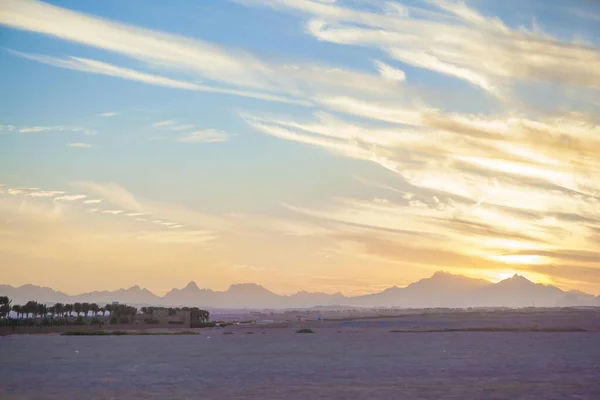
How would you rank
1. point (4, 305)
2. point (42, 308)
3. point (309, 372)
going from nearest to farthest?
1. point (309, 372)
2. point (4, 305)
3. point (42, 308)

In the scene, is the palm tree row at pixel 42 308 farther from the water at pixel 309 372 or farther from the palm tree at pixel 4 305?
the water at pixel 309 372

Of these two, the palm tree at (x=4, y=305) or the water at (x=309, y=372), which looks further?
the palm tree at (x=4, y=305)

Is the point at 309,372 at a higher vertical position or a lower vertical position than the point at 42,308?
lower

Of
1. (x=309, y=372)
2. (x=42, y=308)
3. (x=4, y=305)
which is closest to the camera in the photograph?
(x=309, y=372)

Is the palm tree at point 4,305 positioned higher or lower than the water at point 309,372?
higher

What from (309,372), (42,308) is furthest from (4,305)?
(309,372)

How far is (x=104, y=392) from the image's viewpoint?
4850 centimetres

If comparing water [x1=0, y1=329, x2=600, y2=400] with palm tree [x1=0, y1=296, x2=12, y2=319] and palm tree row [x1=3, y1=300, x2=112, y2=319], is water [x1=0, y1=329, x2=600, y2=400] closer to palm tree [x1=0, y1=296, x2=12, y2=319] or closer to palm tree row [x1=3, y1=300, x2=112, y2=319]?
palm tree [x1=0, y1=296, x2=12, y2=319]

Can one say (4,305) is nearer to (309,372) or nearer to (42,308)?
(42,308)

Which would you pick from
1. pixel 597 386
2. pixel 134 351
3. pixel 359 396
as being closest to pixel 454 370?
pixel 597 386

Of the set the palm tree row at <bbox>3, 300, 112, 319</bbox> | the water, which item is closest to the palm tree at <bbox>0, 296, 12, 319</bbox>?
the palm tree row at <bbox>3, 300, 112, 319</bbox>

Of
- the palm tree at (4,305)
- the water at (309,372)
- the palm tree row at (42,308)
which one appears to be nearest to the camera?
the water at (309,372)

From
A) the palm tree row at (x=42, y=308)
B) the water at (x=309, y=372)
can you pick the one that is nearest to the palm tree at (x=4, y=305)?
the palm tree row at (x=42, y=308)

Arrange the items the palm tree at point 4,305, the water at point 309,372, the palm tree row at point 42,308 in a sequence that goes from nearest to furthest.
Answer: the water at point 309,372
the palm tree at point 4,305
the palm tree row at point 42,308
